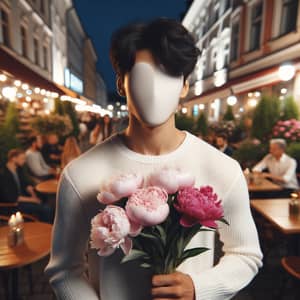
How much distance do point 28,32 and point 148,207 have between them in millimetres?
12803

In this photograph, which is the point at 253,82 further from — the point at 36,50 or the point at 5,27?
the point at 36,50

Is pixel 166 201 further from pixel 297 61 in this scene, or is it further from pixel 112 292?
pixel 297 61

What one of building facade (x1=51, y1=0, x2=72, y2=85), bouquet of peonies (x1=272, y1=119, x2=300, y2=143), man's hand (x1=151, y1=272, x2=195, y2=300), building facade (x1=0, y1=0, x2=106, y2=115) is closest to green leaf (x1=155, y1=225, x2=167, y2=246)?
man's hand (x1=151, y1=272, x2=195, y2=300)

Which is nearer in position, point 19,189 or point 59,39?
point 19,189

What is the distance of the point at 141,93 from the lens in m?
0.81

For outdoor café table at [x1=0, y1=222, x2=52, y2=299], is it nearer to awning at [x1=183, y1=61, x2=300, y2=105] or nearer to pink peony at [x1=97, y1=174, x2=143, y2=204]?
pink peony at [x1=97, y1=174, x2=143, y2=204]

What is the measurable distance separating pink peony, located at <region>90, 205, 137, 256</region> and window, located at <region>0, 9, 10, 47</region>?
10289 mm

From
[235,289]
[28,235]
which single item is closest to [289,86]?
[28,235]

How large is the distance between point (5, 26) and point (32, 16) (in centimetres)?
306

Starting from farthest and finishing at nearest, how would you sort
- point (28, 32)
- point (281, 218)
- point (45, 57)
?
point (45, 57) → point (28, 32) → point (281, 218)

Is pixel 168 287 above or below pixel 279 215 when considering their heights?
above

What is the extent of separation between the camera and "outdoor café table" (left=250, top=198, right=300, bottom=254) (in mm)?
2500

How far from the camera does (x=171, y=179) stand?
74 cm

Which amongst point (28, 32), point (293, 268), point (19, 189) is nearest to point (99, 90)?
point (28, 32)
